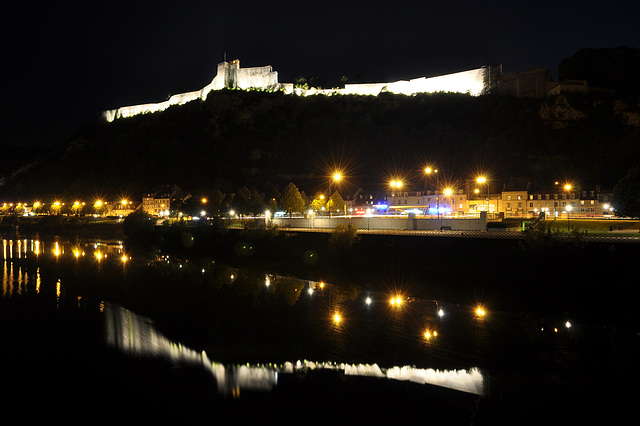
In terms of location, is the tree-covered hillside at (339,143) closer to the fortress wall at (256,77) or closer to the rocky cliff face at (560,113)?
the rocky cliff face at (560,113)

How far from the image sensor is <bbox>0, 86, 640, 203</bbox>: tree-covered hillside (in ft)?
259

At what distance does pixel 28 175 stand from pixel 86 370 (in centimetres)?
12429

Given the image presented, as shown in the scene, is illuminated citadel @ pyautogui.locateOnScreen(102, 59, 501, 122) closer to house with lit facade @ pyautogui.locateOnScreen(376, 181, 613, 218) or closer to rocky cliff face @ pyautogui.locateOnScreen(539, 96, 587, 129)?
rocky cliff face @ pyautogui.locateOnScreen(539, 96, 587, 129)

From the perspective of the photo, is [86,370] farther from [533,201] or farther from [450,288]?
[533,201]

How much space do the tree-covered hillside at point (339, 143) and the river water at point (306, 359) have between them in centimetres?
5624

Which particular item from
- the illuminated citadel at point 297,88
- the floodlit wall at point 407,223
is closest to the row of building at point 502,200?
the floodlit wall at point 407,223

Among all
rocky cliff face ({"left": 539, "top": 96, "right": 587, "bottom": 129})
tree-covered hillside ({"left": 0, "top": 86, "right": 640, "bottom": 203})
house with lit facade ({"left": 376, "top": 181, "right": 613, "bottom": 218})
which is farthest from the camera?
rocky cliff face ({"left": 539, "top": 96, "right": 587, "bottom": 129})

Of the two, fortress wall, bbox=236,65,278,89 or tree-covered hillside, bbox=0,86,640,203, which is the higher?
fortress wall, bbox=236,65,278,89

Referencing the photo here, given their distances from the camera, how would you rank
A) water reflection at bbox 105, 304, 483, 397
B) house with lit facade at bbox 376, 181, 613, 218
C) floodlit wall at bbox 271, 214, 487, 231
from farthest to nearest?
1. house with lit facade at bbox 376, 181, 613, 218
2. floodlit wall at bbox 271, 214, 487, 231
3. water reflection at bbox 105, 304, 483, 397

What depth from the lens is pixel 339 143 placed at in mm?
96375

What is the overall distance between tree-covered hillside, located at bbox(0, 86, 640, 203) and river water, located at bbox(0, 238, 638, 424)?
185 feet

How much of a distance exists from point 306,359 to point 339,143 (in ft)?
282

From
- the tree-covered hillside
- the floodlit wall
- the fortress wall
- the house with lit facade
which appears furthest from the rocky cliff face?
the floodlit wall

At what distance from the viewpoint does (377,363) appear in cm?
1193
